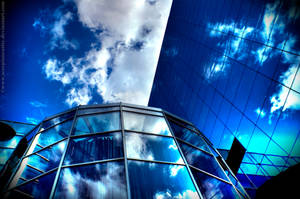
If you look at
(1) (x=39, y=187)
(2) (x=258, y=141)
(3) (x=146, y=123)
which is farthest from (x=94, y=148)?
(2) (x=258, y=141)

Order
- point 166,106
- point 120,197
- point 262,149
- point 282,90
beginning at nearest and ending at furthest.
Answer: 1. point 120,197
2. point 282,90
3. point 262,149
4. point 166,106

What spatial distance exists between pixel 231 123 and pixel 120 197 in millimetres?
11281

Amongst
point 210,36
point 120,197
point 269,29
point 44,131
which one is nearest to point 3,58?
point 44,131

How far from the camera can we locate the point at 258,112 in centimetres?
1167

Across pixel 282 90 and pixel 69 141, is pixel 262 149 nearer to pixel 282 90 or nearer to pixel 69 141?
pixel 282 90

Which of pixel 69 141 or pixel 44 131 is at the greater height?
pixel 44 131

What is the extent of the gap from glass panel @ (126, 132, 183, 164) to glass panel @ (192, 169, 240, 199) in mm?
1022

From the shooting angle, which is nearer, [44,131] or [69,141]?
[69,141]

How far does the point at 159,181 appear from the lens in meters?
6.86

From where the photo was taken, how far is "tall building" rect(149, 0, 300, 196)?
9727mm

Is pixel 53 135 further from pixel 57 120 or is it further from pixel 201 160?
pixel 201 160

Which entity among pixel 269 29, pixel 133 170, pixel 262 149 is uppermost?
pixel 269 29

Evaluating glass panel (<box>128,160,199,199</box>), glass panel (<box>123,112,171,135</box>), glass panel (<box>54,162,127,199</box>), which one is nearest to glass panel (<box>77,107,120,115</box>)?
glass panel (<box>123,112,171,135</box>)

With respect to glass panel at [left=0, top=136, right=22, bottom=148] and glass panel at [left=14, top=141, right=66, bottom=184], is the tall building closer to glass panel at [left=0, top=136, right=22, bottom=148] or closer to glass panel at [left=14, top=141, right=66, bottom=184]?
glass panel at [left=14, top=141, right=66, bottom=184]
